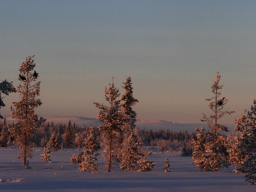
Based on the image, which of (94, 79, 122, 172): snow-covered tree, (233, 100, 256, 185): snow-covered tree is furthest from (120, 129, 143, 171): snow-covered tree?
(233, 100, 256, 185): snow-covered tree

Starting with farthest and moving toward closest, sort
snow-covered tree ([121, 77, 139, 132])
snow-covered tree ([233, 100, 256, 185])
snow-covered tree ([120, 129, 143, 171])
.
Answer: snow-covered tree ([121, 77, 139, 132]) < snow-covered tree ([120, 129, 143, 171]) < snow-covered tree ([233, 100, 256, 185])

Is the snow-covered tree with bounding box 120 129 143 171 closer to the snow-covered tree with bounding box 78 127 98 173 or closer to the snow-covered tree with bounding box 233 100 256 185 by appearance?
the snow-covered tree with bounding box 78 127 98 173

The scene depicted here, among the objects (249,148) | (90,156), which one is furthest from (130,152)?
(249,148)

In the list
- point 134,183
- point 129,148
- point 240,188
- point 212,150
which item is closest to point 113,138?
point 129,148

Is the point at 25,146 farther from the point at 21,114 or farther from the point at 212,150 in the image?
the point at 212,150

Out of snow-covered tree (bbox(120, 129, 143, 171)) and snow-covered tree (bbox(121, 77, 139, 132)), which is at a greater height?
snow-covered tree (bbox(121, 77, 139, 132))

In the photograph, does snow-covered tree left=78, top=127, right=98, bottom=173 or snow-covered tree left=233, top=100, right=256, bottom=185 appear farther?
snow-covered tree left=78, top=127, right=98, bottom=173

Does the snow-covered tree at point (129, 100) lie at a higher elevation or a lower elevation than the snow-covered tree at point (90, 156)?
higher

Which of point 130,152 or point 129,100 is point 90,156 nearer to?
point 130,152

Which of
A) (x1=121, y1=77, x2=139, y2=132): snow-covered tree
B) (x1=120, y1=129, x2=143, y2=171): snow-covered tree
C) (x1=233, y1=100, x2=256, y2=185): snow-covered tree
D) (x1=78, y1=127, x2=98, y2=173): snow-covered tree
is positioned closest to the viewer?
(x1=233, y1=100, x2=256, y2=185): snow-covered tree

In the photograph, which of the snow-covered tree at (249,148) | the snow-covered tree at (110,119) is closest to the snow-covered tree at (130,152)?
the snow-covered tree at (110,119)

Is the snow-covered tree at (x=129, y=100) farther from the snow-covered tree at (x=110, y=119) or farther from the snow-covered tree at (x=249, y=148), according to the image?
the snow-covered tree at (x=249, y=148)

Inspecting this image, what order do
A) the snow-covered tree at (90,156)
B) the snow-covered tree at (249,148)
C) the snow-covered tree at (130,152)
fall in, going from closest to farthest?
the snow-covered tree at (249,148)
the snow-covered tree at (90,156)
the snow-covered tree at (130,152)

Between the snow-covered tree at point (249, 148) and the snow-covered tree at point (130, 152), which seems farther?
the snow-covered tree at point (130, 152)
